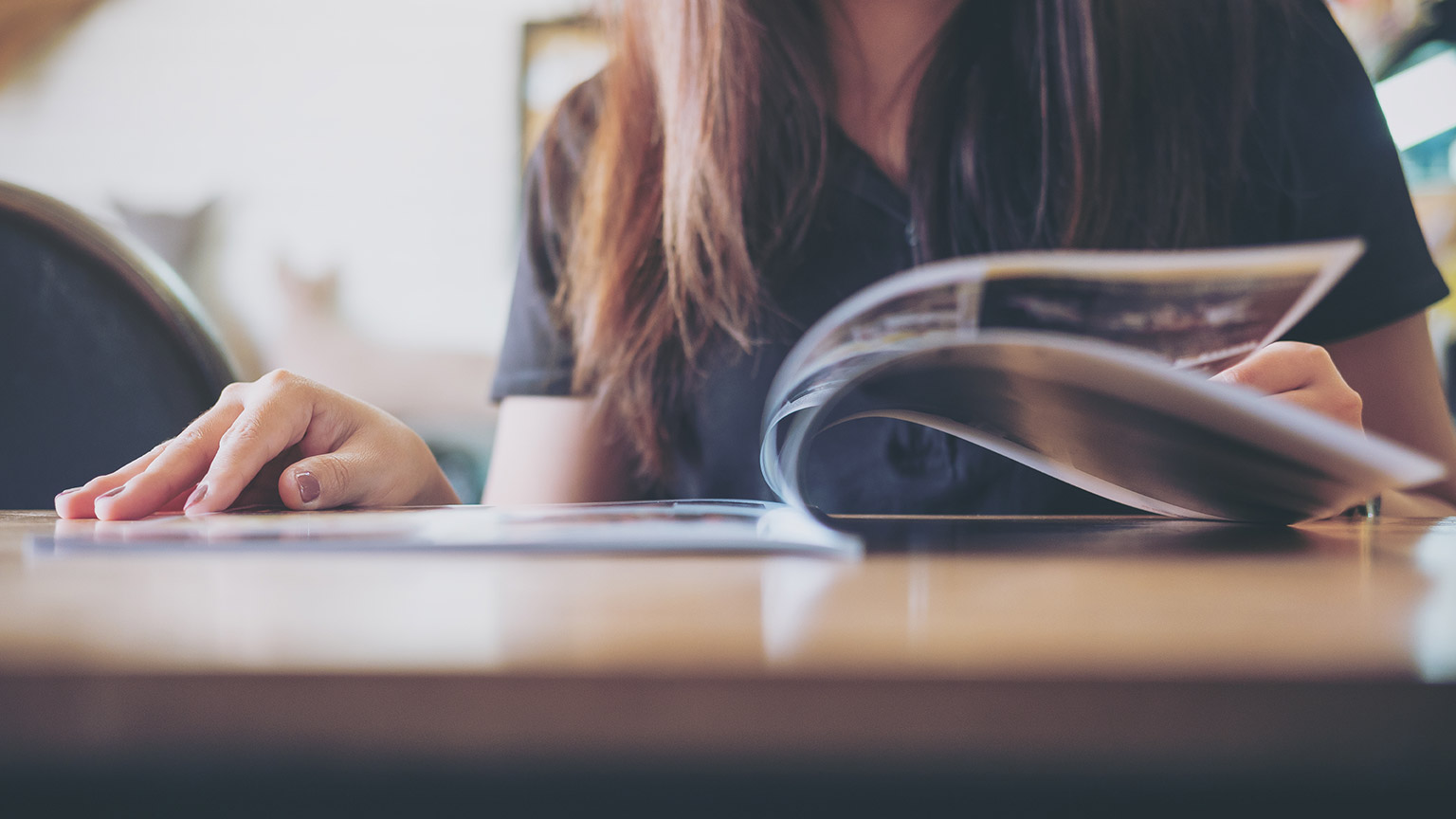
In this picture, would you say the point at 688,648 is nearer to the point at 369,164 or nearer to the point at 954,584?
the point at 954,584

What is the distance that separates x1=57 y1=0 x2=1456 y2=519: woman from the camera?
0.63 m

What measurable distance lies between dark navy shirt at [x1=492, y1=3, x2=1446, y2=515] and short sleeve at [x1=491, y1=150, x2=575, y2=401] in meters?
0.14

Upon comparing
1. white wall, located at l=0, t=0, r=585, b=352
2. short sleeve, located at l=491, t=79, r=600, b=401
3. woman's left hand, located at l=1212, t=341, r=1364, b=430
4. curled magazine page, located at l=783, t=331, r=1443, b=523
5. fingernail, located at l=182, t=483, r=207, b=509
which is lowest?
fingernail, located at l=182, t=483, r=207, b=509

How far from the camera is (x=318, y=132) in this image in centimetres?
185

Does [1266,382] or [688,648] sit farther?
[1266,382]

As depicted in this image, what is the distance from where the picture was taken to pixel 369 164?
6.06 feet

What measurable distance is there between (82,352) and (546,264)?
38 cm

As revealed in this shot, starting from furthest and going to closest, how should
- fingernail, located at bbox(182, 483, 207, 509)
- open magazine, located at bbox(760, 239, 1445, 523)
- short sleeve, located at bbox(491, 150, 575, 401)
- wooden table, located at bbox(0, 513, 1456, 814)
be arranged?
short sleeve, located at bbox(491, 150, 575, 401), fingernail, located at bbox(182, 483, 207, 509), open magazine, located at bbox(760, 239, 1445, 523), wooden table, located at bbox(0, 513, 1456, 814)

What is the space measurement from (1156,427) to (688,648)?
0.59ft

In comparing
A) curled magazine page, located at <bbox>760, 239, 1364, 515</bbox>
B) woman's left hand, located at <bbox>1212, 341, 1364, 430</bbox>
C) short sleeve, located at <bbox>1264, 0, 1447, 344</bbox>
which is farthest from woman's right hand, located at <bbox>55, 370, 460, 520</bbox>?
short sleeve, located at <bbox>1264, 0, 1447, 344</bbox>

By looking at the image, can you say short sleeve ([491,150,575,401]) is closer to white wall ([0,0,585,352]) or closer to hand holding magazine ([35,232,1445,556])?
hand holding magazine ([35,232,1445,556])

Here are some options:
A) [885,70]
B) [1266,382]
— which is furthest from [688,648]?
[885,70]

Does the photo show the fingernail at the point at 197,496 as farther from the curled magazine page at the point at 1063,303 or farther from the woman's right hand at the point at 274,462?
the curled magazine page at the point at 1063,303

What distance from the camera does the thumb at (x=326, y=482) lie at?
362 millimetres
